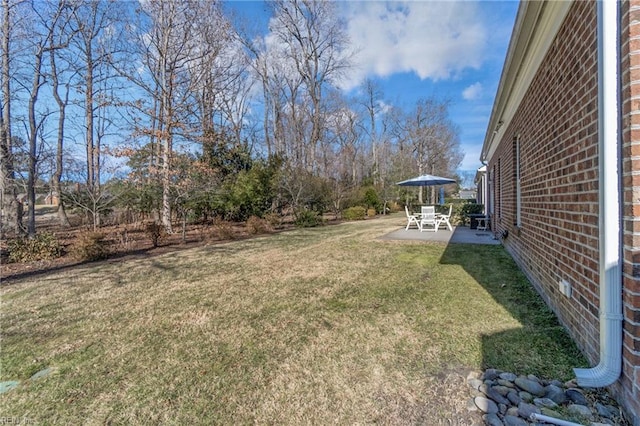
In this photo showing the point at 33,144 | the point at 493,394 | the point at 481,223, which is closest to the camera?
the point at 493,394

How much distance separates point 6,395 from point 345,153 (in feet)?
94.2

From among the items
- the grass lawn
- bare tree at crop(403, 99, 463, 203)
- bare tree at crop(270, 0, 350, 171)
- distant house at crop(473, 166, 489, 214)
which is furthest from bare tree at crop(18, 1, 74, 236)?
bare tree at crop(403, 99, 463, 203)

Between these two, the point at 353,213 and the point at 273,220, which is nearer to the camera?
the point at 273,220

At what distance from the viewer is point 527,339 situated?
2643mm

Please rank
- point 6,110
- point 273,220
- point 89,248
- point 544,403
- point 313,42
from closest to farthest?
point 544,403, point 89,248, point 6,110, point 273,220, point 313,42

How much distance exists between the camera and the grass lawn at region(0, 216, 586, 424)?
6.33 ft

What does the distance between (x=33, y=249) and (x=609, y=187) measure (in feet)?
32.3

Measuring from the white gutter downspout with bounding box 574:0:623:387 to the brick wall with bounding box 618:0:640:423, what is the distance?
0.10ft

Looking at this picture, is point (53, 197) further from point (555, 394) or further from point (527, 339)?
point (555, 394)

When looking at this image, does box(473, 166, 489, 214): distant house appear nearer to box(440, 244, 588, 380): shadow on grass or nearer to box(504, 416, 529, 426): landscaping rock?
box(440, 244, 588, 380): shadow on grass

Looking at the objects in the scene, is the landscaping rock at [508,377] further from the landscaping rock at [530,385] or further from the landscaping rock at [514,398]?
the landscaping rock at [514,398]

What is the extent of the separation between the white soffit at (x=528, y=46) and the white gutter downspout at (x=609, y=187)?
3.29 ft

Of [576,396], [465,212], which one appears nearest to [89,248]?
[576,396]

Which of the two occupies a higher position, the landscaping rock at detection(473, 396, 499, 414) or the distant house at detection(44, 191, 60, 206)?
the distant house at detection(44, 191, 60, 206)
